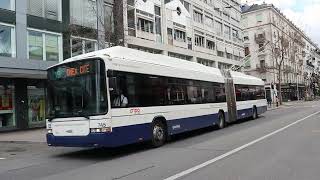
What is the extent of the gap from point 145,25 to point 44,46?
1500 cm

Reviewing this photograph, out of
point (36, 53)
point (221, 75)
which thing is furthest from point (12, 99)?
point (221, 75)

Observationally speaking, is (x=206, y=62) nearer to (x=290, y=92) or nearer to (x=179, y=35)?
(x=179, y=35)

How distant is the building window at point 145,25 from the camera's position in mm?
41062

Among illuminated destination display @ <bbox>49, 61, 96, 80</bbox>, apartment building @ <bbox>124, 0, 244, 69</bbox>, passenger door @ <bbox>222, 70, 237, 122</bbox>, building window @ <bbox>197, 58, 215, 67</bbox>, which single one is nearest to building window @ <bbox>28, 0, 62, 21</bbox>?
apartment building @ <bbox>124, 0, 244, 69</bbox>

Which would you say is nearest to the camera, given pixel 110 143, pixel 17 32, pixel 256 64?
pixel 110 143

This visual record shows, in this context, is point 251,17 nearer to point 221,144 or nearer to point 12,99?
point 12,99

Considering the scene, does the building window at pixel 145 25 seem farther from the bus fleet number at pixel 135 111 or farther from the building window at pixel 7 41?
the bus fleet number at pixel 135 111

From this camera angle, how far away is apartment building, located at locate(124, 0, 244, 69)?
40.9 m

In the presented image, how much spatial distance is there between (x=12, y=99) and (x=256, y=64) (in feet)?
229

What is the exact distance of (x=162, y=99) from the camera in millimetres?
16469

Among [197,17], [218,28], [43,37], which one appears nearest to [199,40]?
[197,17]

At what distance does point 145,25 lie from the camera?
139ft

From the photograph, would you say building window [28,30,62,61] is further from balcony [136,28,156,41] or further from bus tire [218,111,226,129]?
bus tire [218,111,226,129]

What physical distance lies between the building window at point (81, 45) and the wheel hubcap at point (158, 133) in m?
16.5
